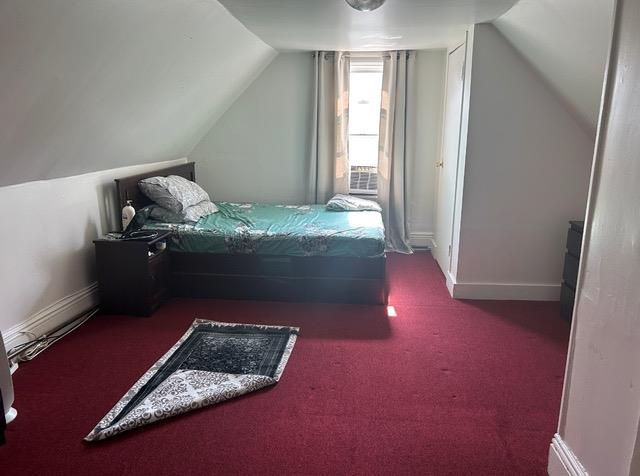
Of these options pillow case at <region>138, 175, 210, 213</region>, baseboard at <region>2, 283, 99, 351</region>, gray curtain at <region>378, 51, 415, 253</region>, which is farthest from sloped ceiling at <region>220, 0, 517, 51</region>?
baseboard at <region>2, 283, 99, 351</region>

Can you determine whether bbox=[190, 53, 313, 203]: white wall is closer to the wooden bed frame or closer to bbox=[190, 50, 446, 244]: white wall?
bbox=[190, 50, 446, 244]: white wall

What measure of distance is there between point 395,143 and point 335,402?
122 inches

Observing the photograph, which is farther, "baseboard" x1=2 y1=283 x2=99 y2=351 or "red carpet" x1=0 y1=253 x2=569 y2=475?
"baseboard" x1=2 y1=283 x2=99 y2=351

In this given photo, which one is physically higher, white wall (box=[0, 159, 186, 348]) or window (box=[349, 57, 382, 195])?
window (box=[349, 57, 382, 195])

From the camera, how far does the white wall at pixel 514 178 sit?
3289mm

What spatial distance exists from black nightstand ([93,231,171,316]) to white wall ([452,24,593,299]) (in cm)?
227

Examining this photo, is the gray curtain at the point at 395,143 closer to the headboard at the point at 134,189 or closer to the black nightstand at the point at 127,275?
the headboard at the point at 134,189

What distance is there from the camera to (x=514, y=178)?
3426 millimetres

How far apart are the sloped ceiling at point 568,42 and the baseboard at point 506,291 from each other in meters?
1.20

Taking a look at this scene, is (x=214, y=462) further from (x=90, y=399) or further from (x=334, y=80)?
(x=334, y=80)

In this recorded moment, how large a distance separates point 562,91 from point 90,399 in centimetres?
337

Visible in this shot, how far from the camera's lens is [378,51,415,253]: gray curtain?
456 cm

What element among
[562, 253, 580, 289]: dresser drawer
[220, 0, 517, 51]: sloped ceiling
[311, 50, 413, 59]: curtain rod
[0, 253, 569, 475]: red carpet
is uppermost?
[311, 50, 413, 59]: curtain rod

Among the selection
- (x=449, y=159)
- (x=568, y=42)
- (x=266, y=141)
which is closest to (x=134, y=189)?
(x=266, y=141)
